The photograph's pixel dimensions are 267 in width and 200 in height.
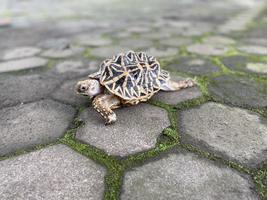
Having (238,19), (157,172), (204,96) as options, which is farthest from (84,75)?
(238,19)

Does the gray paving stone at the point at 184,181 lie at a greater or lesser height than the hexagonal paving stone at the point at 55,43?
greater

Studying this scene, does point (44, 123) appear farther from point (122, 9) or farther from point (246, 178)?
point (122, 9)

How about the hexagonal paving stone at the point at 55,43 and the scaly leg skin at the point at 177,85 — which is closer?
the scaly leg skin at the point at 177,85

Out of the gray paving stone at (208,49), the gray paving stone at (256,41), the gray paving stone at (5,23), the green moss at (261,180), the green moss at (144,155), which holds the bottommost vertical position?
the gray paving stone at (5,23)

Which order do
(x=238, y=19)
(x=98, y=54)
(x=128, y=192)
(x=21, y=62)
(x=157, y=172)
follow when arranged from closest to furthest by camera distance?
(x=128, y=192) < (x=157, y=172) < (x=21, y=62) < (x=98, y=54) < (x=238, y=19)

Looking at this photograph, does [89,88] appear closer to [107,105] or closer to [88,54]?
[107,105]

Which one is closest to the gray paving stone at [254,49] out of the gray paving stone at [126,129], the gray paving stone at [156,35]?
the gray paving stone at [156,35]

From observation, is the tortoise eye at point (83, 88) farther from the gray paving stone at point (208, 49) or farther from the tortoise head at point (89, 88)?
the gray paving stone at point (208, 49)
